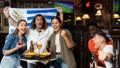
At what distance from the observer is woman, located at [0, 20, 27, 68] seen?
Result: 4.88 metres

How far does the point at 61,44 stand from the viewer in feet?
15.3

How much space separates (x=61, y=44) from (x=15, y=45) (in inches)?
33.0

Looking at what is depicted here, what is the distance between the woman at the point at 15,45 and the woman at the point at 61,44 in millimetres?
528

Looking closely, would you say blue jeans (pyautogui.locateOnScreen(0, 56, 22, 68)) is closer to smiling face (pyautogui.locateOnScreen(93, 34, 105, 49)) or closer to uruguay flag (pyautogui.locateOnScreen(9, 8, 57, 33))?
uruguay flag (pyautogui.locateOnScreen(9, 8, 57, 33))

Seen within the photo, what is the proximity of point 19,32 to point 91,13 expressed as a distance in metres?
10.1

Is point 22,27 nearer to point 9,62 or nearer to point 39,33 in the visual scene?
point 39,33

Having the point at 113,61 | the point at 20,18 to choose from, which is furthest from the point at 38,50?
the point at 113,61

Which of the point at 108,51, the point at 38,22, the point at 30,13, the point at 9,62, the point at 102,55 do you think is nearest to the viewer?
the point at 108,51

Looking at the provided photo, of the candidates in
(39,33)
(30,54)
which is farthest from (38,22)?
(30,54)

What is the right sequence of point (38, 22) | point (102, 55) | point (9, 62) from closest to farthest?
point (102, 55)
point (38, 22)
point (9, 62)

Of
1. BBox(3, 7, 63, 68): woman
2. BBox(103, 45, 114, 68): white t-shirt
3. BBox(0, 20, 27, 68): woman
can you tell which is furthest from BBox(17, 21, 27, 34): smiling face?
BBox(103, 45, 114, 68): white t-shirt

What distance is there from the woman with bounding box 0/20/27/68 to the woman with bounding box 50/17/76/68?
53 centimetres

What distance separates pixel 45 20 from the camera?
194 inches

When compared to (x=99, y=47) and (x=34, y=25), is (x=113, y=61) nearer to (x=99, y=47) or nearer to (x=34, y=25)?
(x=99, y=47)
